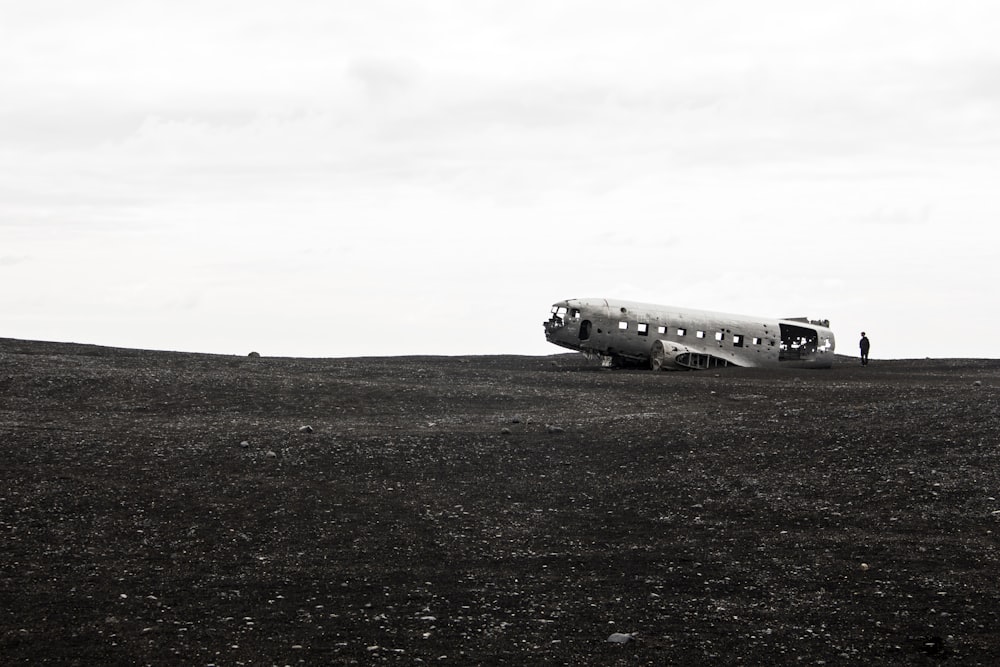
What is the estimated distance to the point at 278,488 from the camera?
21.1 m

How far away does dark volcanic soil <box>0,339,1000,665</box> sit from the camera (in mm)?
13586

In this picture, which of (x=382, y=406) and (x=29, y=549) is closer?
(x=29, y=549)

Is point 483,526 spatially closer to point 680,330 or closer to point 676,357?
point 676,357

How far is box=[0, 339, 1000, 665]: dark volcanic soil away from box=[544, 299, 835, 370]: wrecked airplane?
14335mm

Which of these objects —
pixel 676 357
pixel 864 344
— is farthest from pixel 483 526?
pixel 864 344

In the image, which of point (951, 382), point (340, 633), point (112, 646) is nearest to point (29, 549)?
point (112, 646)

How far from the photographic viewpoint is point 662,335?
48.6m

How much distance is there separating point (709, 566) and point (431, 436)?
11.0m

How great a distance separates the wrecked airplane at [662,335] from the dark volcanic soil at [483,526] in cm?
1434

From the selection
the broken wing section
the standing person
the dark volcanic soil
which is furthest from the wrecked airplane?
the dark volcanic soil

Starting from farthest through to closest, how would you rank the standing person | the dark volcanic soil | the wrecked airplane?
the standing person → the wrecked airplane → the dark volcanic soil

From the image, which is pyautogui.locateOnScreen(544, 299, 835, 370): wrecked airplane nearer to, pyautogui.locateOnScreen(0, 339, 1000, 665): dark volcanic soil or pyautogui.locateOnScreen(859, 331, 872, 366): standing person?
pyautogui.locateOnScreen(859, 331, 872, 366): standing person

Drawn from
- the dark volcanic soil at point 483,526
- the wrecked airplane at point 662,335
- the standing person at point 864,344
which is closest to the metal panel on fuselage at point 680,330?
the wrecked airplane at point 662,335

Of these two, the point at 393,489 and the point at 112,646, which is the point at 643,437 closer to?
the point at 393,489
